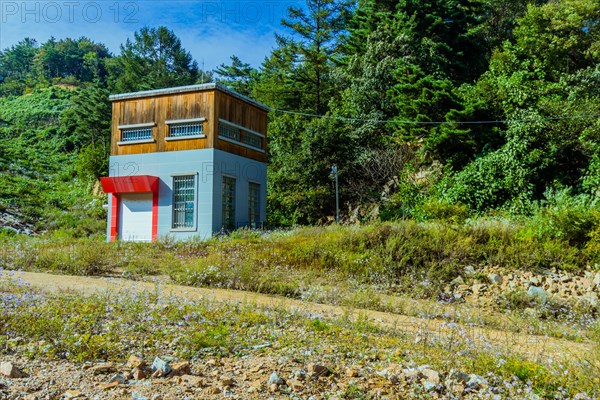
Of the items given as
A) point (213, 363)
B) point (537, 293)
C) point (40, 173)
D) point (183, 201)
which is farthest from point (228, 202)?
point (40, 173)

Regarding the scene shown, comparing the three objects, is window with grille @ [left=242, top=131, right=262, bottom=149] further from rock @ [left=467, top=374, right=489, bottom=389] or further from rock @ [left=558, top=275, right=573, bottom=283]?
rock @ [left=467, top=374, right=489, bottom=389]

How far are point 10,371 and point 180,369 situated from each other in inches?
55.1

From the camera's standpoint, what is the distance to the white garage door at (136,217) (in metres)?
19.1

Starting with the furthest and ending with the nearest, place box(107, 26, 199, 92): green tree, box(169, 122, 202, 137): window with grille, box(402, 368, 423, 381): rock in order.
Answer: box(107, 26, 199, 92): green tree → box(169, 122, 202, 137): window with grille → box(402, 368, 423, 381): rock

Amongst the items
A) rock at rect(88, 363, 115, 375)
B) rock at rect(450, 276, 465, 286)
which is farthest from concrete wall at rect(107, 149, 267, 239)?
rock at rect(88, 363, 115, 375)

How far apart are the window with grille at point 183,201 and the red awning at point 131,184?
866 mm

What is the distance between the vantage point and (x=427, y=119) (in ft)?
71.8

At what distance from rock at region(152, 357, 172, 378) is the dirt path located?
7.86 feet

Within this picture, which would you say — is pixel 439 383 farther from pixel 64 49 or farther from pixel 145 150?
pixel 64 49

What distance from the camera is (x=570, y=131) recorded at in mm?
18203

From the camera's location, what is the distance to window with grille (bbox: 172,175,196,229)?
18.5 metres

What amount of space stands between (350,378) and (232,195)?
1610cm

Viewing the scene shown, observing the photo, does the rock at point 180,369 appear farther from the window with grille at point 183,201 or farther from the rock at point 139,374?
the window with grille at point 183,201

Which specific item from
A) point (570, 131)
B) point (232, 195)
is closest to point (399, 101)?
point (570, 131)
